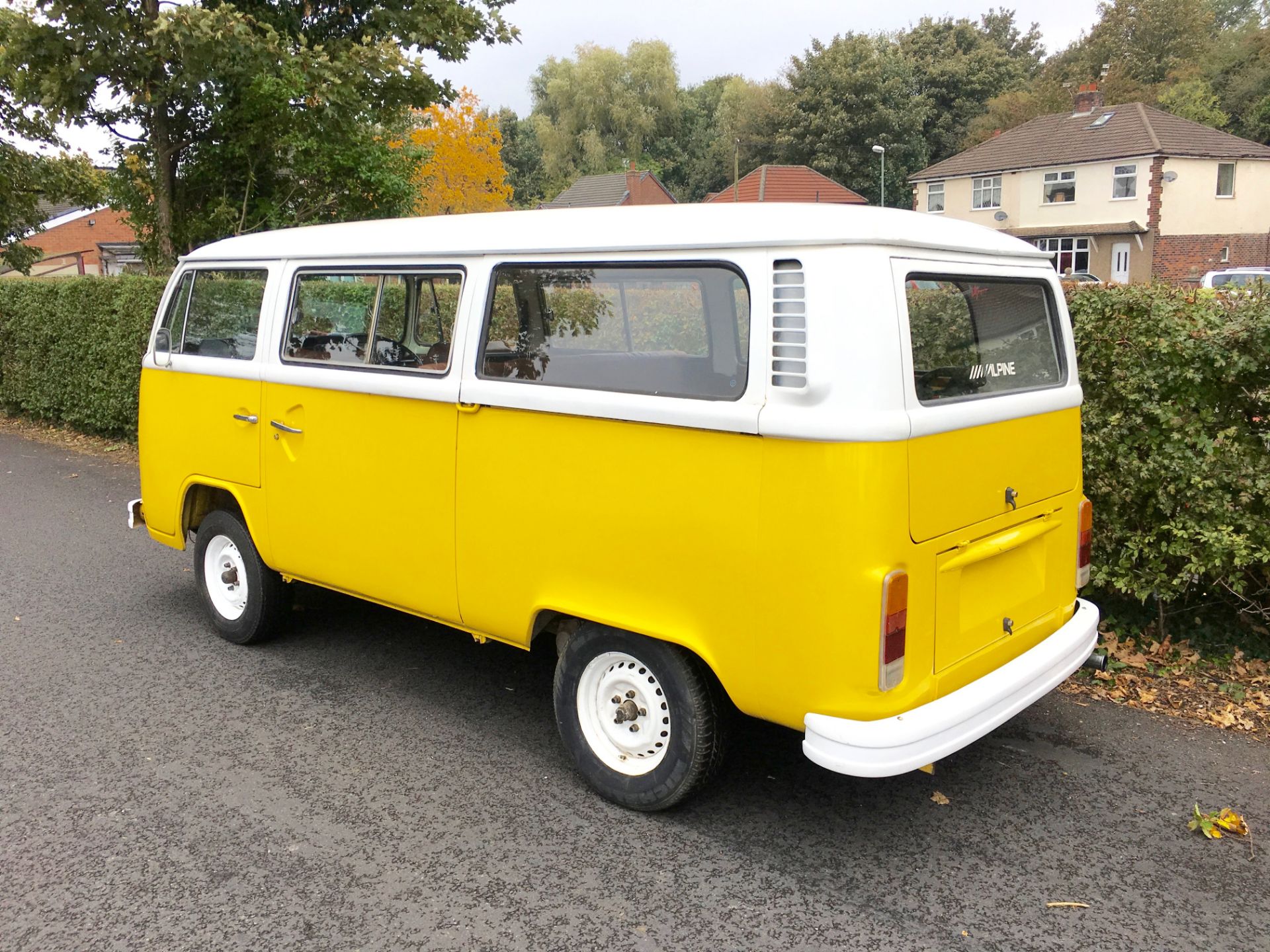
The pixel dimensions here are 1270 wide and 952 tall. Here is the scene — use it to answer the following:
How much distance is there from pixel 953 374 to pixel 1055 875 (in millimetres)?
1667

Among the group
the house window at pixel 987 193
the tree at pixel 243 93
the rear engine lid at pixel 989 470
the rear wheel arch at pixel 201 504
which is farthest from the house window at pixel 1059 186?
the rear wheel arch at pixel 201 504

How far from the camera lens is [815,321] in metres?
3.09

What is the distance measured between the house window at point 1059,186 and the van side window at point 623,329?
4782cm

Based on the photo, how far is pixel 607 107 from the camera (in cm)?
6775

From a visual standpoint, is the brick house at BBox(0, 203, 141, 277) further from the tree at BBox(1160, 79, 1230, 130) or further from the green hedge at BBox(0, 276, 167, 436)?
the tree at BBox(1160, 79, 1230, 130)

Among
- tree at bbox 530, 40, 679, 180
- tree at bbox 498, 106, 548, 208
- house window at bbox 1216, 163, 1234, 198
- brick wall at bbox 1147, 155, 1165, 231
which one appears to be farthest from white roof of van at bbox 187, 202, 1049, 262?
tree at bbox 530, 40, 679, 180

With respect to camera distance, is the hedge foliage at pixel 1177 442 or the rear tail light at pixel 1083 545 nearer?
the rear tail light at pixel 1083 545

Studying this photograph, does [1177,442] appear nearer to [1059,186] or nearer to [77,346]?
[77,346]

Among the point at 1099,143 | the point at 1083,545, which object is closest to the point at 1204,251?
the point at 1099,143

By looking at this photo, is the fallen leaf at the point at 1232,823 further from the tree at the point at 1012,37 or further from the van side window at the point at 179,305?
the tree at the point at 1012,37

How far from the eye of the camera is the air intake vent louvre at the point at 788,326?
314 centimetres

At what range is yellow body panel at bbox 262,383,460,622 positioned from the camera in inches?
165

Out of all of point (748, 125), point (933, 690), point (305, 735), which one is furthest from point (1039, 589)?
point (748, 125)

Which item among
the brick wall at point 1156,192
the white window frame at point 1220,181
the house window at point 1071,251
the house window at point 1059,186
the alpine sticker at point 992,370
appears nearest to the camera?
the alpine sticker at point 992,370
